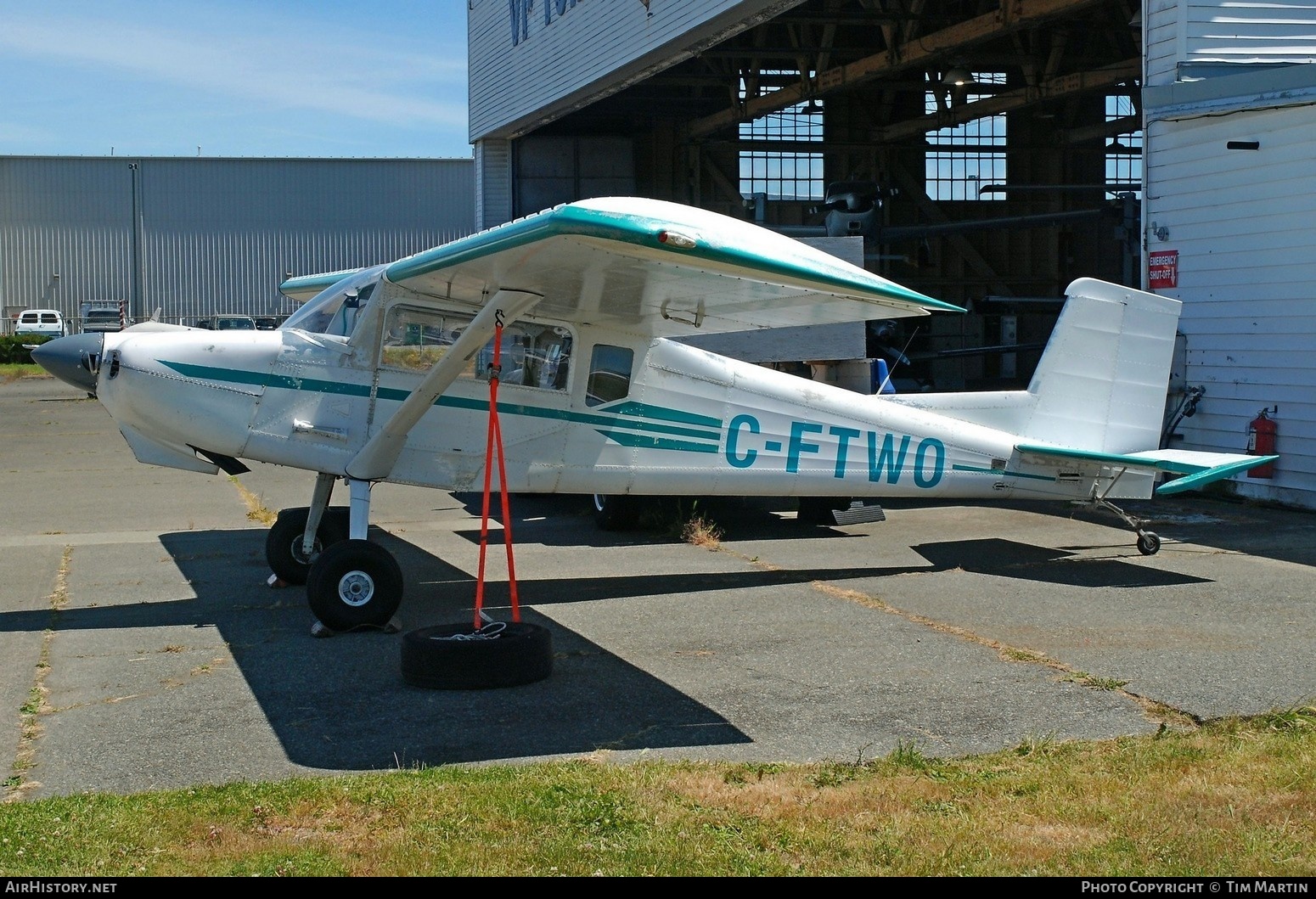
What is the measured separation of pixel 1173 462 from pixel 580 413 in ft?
14.3

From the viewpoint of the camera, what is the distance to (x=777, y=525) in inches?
491

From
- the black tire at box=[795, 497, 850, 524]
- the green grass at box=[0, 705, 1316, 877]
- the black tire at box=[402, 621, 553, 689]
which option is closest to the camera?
the green grass at box=[0, 705, 1316, 877]

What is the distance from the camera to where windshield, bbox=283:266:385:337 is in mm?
8438

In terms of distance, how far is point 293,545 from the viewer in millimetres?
9258

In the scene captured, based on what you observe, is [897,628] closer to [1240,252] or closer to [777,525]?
[777,525]

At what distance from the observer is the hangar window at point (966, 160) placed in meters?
32.2

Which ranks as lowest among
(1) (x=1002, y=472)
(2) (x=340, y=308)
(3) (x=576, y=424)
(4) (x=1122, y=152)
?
(1) (x=1002, y=472)

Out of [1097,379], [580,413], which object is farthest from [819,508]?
[580,413]

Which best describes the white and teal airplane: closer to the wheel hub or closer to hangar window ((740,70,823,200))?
the wheel hub

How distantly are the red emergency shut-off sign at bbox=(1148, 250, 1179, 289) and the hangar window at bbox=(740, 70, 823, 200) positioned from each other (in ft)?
60.2

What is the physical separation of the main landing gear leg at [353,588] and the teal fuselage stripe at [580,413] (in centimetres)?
111

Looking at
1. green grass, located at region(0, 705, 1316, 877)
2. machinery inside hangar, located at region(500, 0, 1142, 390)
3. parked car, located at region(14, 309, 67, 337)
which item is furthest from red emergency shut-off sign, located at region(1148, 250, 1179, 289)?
parked car, located at region(14, 309, 67, 337)

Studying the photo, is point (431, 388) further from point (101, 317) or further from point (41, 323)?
point (41, 323)

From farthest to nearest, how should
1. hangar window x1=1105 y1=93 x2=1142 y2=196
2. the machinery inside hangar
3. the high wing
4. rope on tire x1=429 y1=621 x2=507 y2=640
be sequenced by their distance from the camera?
hangar window x1=1105 y1=93 x2=1142 y2=196
the machinery inside hangar
rope on tire x1=429 y1=621 x2=507 y2=640
the high wing
